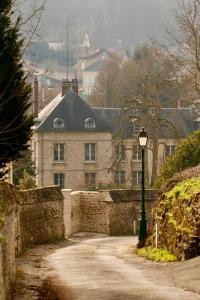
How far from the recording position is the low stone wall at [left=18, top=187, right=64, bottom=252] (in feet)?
104

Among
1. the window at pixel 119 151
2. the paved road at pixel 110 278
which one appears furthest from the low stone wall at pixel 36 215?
the window at pixel 119 151

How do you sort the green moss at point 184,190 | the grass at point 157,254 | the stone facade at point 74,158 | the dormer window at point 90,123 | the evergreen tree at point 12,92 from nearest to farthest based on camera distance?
the evergreen tree at point 12,92 → the grass at point 157,254 → the green moss at point 184,190 → the stone facade at point 74,158 → the dormer window at point 90,123

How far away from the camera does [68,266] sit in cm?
2417

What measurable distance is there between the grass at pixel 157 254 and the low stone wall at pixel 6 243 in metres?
4.76

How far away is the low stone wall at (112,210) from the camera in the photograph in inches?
1726

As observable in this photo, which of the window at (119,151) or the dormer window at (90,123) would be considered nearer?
the window at (119,151)

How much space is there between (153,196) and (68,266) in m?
20.1

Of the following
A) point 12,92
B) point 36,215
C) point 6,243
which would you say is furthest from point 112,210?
point 6,243

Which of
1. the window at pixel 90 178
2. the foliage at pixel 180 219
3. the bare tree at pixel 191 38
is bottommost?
the foliage at pixel 180 219

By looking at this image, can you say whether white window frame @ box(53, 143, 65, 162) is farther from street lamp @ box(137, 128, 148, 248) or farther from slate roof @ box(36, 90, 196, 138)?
street lamp @ box(137, 128, 148, 248)

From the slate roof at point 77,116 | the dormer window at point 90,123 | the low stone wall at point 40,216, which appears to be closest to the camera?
the low stone wall at point 40,216

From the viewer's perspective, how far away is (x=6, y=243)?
17500 millimetres

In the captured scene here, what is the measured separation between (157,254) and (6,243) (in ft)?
30.8

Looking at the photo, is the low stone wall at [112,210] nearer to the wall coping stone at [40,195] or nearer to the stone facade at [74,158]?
the wall coping stone at [40,195]
